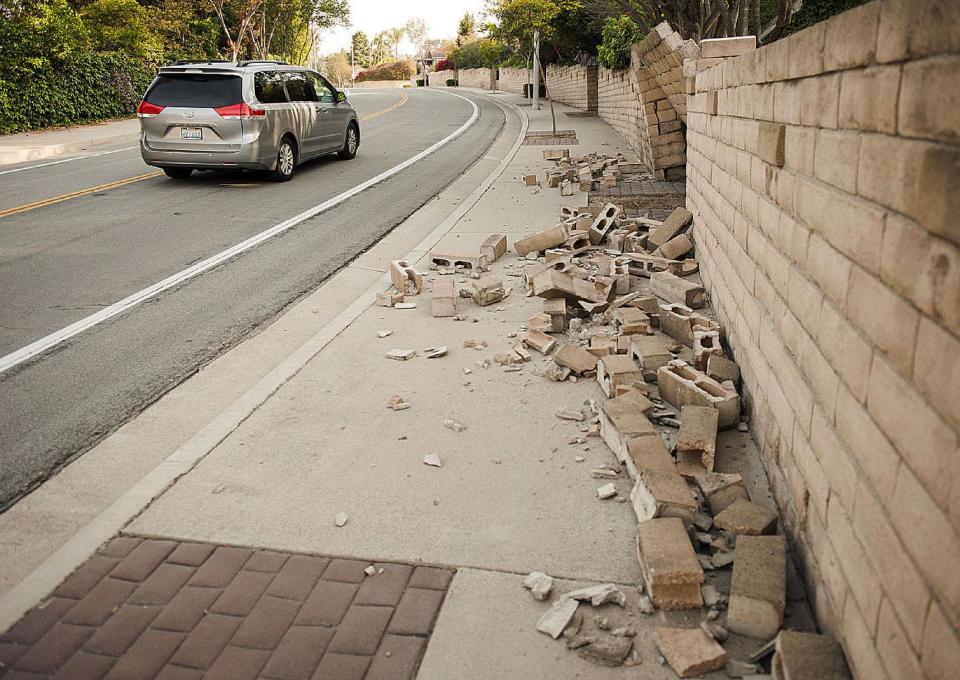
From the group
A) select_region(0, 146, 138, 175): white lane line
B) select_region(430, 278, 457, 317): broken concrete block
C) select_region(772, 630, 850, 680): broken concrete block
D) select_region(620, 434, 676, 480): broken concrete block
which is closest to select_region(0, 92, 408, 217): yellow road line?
select_region(0, 146, 138, 175): white lane line

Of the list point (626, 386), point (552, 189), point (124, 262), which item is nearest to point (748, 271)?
point (626, 386)

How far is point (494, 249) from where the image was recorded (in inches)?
332

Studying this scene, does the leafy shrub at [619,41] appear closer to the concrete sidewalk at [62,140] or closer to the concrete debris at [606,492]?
the concrete sidewalk at [62,140]

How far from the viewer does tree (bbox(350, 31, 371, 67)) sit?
5202 inches

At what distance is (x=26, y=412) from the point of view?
495 centimetres

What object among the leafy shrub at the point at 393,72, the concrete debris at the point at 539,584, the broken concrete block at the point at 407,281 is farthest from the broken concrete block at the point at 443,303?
the leafy shrub at the point at 393,72

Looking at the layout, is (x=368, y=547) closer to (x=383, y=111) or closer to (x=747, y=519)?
(x=747, y=519)

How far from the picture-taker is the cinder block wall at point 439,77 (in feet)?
278

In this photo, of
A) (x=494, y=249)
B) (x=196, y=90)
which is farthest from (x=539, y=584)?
(x=196, y=90)

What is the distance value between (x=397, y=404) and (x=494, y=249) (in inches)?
148

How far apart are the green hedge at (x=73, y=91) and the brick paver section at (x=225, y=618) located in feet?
81.5

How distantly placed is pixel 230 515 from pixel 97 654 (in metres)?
0.96

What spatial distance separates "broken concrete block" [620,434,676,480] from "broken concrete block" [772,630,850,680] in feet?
4.07

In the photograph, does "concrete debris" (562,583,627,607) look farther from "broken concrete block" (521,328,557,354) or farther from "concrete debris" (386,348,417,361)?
"concrete debris" (386,348,417,361)
